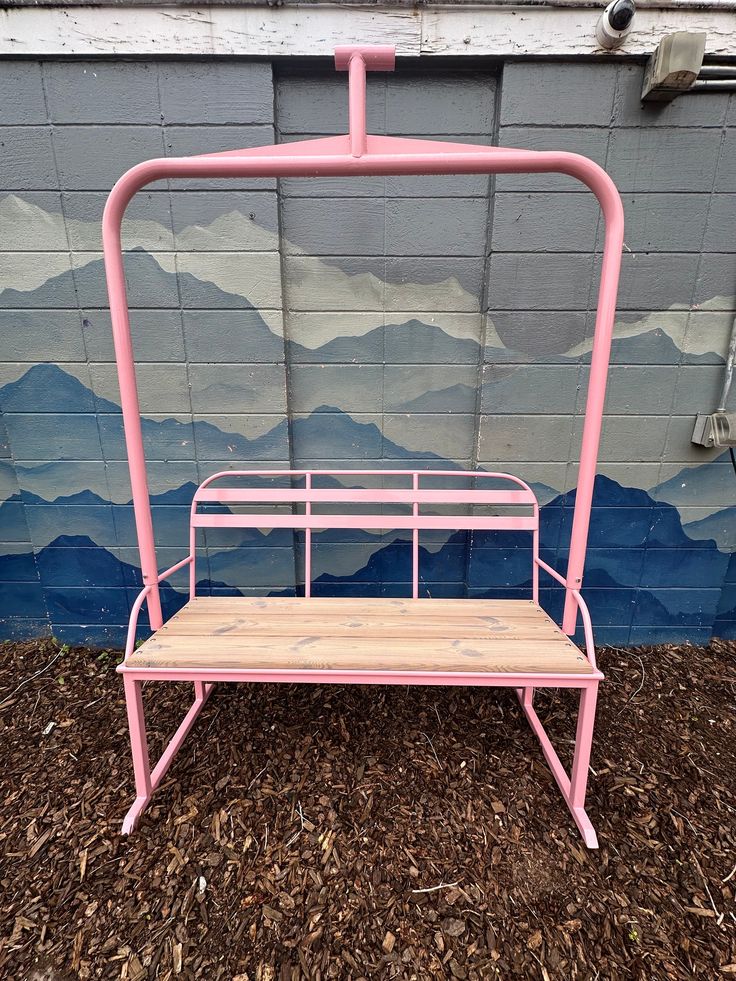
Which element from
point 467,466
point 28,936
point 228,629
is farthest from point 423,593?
point 28,936

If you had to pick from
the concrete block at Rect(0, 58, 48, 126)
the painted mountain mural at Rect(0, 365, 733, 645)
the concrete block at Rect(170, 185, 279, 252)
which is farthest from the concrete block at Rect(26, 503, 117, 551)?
the concrete block at Rect(0, 58, 48, 126)

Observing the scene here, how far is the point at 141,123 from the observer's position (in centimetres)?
218

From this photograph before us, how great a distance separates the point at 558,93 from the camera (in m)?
2.15

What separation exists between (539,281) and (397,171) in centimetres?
117

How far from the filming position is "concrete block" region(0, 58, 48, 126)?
6.97 feet

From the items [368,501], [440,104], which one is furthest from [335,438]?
[440,104]

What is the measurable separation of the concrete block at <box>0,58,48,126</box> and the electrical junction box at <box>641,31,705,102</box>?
2.84m

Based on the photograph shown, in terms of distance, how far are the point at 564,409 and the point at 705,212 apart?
116 cm

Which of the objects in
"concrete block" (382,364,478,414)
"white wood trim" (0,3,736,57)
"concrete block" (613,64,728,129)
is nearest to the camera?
"white wood trim" (0,3,736,57)

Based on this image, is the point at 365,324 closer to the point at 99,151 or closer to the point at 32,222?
the point at 99,151

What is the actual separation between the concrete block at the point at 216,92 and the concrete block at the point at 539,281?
1.33 metres

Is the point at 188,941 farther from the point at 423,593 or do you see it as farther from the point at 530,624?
the point at 423,593

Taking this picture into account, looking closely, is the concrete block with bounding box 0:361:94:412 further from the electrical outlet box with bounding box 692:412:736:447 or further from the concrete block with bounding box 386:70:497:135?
the electrical outlet box with bounding box 692:412:736:447

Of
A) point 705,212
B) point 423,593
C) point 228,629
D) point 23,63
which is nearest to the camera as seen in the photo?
point 228,629
